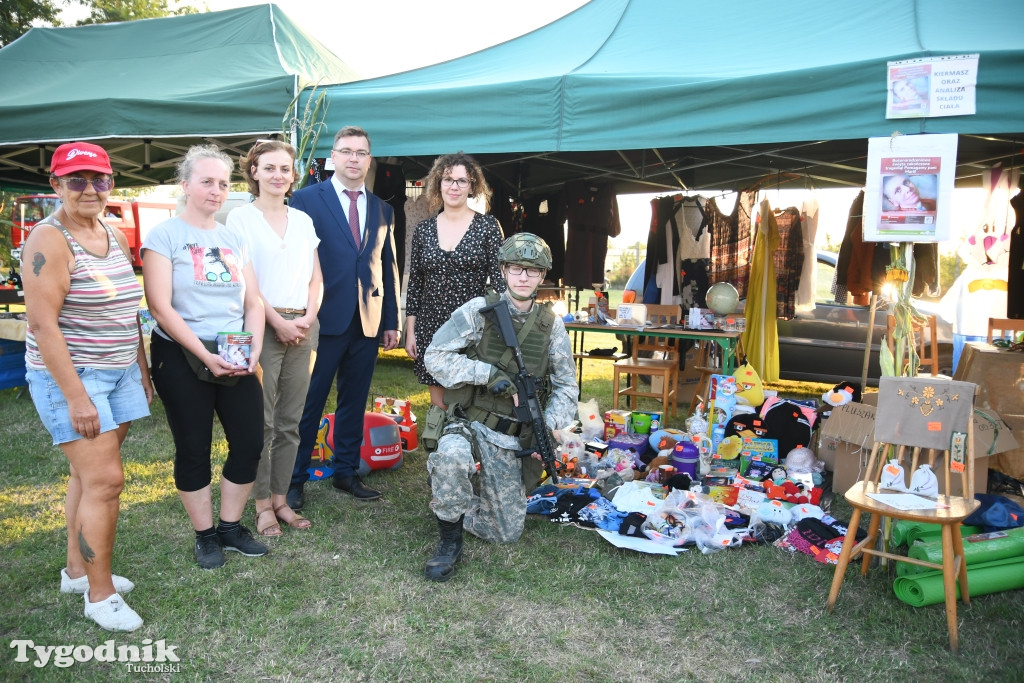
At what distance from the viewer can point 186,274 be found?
8.93 ft

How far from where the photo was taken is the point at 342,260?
12.2 feet

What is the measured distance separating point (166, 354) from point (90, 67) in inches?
188

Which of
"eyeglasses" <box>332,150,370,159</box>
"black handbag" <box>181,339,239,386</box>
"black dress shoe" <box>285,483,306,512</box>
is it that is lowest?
"black dress shoe" <box>285,483,306,512</box>

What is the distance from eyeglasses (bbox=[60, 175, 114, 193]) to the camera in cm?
234

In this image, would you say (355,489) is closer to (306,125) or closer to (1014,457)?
(306,125)

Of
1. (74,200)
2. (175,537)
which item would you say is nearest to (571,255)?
(175,537)

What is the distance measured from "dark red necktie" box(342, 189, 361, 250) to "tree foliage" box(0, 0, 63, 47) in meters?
14.0

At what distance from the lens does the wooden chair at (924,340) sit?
134 inches

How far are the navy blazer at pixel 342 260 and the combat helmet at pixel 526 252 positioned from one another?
0.93 m

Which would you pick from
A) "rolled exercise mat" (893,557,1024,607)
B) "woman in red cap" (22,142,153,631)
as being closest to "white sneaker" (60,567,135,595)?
"woman in red cap" (22,142,153,631)

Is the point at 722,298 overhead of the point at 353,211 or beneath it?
beneath

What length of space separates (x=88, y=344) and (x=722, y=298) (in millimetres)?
5179

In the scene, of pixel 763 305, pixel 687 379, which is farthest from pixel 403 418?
pixel 763 305

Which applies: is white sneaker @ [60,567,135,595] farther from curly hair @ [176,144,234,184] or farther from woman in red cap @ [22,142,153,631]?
curly hair @ [176,144,234,184]
